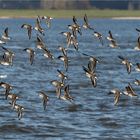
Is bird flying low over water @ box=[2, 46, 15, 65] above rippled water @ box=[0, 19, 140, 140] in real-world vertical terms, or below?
above

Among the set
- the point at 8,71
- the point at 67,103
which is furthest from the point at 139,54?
the point at 67,103

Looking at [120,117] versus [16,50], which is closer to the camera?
[120,117]

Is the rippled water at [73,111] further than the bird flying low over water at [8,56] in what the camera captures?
Yes

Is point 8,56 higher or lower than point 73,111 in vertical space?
higher

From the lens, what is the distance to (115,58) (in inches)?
3103

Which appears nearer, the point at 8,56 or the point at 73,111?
the point at 8,56

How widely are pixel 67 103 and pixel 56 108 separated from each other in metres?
2.02

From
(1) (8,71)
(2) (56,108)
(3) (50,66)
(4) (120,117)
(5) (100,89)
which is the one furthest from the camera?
(3) (50,66)

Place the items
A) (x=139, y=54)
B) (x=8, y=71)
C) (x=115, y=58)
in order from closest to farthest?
(x=8, y=71) → (x=115, y=58) → (x=139, y=54)

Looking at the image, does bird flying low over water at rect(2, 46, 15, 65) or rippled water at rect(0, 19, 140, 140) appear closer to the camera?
bird flying low over water at rect(2, 46, 15, 65)

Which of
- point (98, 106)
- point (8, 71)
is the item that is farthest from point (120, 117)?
point (8, 71)

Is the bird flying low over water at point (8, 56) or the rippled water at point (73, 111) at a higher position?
the bird flying low over water at point (8, 56)

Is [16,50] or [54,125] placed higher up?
[54,125]

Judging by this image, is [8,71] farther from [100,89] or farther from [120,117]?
[120,117]
